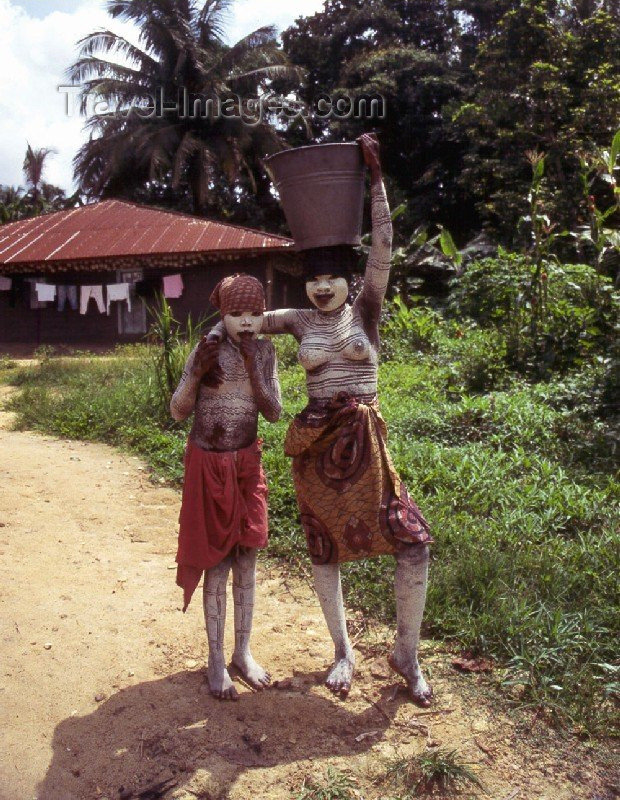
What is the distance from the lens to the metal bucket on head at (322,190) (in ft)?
8.00

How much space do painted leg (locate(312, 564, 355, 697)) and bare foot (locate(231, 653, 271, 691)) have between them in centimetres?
26

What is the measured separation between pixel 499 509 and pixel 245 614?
201 centimetres

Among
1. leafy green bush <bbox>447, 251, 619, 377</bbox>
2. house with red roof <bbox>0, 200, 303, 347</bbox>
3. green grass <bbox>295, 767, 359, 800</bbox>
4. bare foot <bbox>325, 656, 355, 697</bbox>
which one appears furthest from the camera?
house with red roof <bbox>0, 200, 303, 347</bbox>

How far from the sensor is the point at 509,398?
624 centimetres

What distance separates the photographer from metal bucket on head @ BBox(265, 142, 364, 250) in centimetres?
244

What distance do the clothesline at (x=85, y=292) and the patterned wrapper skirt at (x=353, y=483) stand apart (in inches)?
465

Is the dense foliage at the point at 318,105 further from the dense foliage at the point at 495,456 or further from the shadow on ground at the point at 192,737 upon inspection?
the shadow on ground at the point at 192,737

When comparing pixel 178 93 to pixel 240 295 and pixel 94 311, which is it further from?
pixel 240 295

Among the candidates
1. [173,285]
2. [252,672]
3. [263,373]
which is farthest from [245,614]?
[173,285]

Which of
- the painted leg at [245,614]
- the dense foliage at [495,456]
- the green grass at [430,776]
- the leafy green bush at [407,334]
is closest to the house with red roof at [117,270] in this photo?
the leafy green bush at [407,334]

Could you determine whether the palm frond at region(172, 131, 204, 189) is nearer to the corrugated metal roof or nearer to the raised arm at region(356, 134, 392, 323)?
the corrugated metal roof

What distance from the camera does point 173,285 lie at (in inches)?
548

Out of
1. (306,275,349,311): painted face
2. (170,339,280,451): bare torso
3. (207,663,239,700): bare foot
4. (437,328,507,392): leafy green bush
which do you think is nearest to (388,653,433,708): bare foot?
(207,663,239,700): bare foot

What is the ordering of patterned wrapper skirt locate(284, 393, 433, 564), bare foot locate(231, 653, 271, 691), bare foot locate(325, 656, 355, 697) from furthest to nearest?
bare foot locate(231, 653, 271, 691) → bare foot locate(325, 656, 355, 697) → patterned wrapper skirt locate(284, 393, 433, 564)
